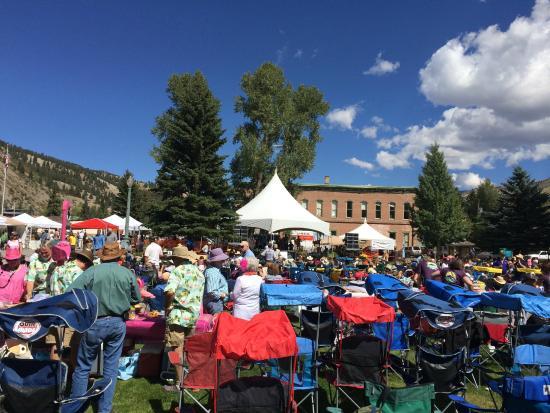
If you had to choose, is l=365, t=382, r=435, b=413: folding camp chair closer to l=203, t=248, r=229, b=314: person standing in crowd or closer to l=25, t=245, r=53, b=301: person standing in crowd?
l=203, t=248, r=229, b=314: person standing in crowd

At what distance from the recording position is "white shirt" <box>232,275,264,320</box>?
6133 millimetres

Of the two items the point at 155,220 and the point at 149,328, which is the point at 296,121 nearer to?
the point at 155,220

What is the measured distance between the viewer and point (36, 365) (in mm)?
3451

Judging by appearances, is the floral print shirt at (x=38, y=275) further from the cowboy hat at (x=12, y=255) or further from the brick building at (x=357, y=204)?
the brick building at (x=357, y=204)

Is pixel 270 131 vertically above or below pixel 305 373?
above

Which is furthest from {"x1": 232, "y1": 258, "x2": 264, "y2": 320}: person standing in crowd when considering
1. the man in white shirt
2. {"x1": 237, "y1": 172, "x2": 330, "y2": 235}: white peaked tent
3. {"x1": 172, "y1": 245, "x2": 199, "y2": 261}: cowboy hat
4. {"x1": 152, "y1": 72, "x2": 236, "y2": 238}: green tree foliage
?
{"x1": 152, "y1": 72, "x2": 236, "y2": 238}: green tree foliage

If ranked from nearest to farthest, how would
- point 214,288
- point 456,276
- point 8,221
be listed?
point 214,288, point 456,276, point 8,221

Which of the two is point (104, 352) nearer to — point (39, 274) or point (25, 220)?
point (39, 274)

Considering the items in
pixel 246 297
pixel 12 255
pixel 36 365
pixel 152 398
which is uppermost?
pixel 12 255

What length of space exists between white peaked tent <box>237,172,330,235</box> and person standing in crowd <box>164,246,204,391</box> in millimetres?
9086

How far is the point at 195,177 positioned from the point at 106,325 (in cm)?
2023

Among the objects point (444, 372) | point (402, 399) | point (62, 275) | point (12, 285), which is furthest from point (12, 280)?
point (444, 372)

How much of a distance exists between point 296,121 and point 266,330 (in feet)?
101

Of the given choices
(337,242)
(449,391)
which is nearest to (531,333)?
(449,391)
